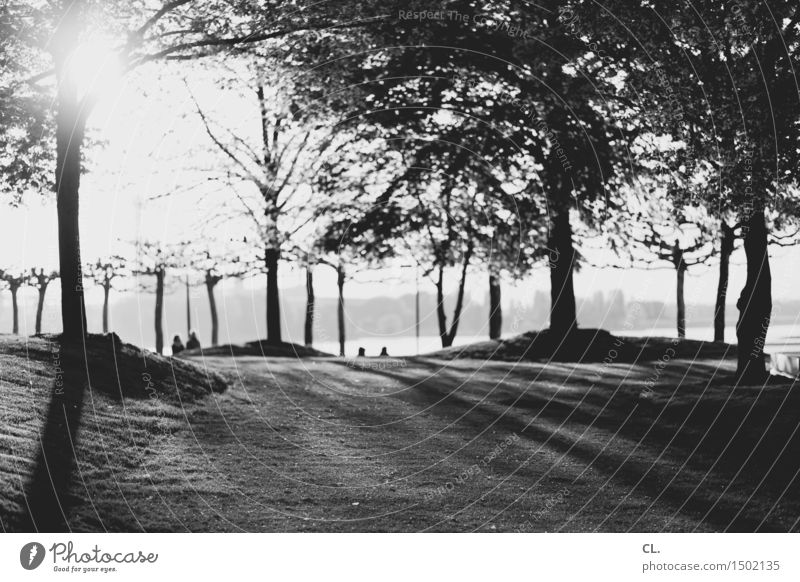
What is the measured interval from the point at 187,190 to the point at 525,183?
17.6m

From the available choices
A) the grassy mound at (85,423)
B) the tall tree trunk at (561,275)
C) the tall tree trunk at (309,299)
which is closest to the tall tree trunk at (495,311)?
the tall tree trunk at (561,275)

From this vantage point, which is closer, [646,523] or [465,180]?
[646,523]

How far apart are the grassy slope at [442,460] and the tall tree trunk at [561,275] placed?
10.6 meters

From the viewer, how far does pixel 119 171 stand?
30016mm

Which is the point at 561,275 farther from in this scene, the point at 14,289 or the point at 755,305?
the point at 14,289

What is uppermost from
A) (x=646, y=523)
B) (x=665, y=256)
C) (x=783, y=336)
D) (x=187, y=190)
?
(x=187, y=190)

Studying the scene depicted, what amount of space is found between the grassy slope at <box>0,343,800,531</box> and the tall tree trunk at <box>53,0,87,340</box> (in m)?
2.91

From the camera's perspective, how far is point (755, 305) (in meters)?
21.6

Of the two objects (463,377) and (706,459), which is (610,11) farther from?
(463,377)

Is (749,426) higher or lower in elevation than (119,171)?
lower

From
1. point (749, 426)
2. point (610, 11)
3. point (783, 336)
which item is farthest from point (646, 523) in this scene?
point (783, 336)

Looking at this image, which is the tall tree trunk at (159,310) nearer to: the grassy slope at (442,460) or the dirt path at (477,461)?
the dirt path at (477,461)

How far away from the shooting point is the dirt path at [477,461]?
40.2 feet

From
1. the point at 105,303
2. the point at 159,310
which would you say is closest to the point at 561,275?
the point at 159,310
